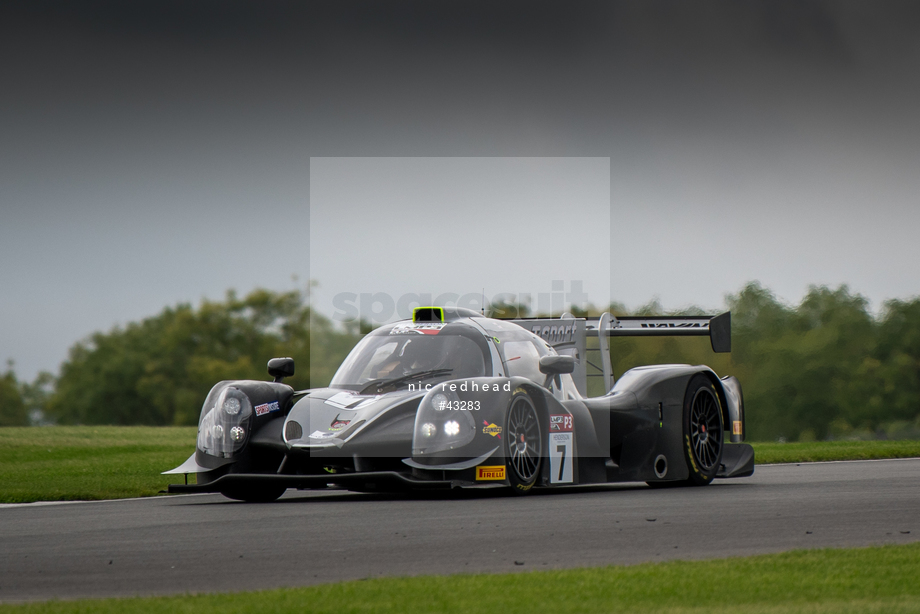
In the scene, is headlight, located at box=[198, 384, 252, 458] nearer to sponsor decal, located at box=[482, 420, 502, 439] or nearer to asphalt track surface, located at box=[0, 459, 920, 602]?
asphalt track surface, located at box=[0, 459, 920, 602]

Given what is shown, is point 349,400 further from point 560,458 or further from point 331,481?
point 560,458

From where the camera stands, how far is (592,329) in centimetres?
1474

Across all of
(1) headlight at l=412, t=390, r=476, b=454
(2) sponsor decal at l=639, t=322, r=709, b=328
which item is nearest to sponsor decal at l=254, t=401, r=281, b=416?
(1) headlight at l=412, t=390, r=476, b=454

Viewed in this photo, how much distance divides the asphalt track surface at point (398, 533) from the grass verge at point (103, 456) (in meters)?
1.71

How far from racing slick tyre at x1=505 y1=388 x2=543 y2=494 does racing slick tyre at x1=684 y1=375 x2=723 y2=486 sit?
90.3 inches

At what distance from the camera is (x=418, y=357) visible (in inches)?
481

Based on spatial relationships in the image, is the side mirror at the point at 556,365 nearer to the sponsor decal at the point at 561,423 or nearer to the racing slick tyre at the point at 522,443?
the racing slick tyre at the point at 522,443

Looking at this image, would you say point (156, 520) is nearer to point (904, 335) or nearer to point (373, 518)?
point (373, 518)

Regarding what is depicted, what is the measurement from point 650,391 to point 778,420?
4726 cm

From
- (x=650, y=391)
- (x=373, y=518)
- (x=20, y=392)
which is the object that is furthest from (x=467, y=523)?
(x=20, y=392)

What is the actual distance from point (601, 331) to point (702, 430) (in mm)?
1786

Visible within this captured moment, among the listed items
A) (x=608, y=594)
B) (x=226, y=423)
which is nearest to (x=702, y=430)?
(x=226, y=423)

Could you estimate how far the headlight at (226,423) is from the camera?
11539 millimetres

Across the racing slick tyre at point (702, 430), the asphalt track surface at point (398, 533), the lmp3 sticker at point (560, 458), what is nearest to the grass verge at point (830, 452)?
the racing slick tyre at point (702, 430)
